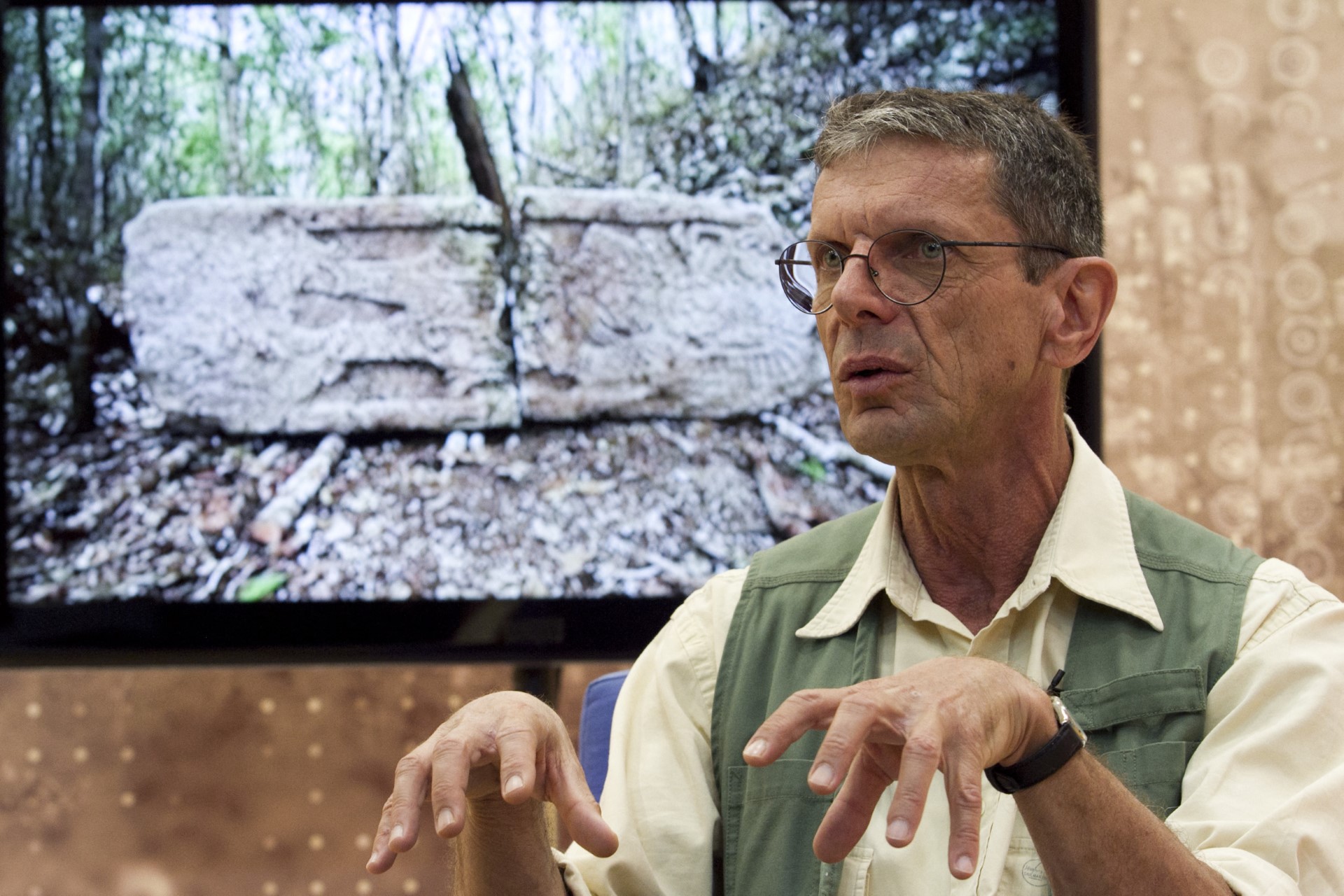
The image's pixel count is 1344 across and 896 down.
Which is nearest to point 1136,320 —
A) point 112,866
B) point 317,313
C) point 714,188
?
point 714,188

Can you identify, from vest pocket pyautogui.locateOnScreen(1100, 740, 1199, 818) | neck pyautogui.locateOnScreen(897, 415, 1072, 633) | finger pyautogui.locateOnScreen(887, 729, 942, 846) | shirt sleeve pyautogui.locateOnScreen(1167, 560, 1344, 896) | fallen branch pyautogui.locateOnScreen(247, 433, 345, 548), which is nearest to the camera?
finger pyautogui.locateOnScreen(887, 729, 942, 846)

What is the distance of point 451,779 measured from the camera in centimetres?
89

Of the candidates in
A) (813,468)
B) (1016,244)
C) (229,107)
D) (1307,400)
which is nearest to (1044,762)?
(1016,244)

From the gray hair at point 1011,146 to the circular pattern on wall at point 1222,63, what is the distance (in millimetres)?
1292

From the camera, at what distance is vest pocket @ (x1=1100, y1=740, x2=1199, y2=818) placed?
1.11 m

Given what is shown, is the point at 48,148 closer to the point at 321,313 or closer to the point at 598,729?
the point at 321,313

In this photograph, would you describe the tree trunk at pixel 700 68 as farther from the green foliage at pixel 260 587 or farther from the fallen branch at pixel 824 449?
the green foliage at pixel 260 587

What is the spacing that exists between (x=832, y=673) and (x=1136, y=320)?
1.46 meters

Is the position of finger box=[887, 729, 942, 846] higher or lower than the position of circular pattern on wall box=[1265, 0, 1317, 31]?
lower

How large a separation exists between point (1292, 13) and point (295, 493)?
90.3 inches

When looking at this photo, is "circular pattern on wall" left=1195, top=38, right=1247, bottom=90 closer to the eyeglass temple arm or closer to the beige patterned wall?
the beige patterned wall

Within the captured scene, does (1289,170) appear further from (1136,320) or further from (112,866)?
(112,866)

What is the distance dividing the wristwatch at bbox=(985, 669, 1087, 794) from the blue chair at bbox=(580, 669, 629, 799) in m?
0.74

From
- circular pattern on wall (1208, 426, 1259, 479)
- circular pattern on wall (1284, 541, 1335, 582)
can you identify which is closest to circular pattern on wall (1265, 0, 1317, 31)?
circular pattern on wall (1208, 426, 1259, 479)
